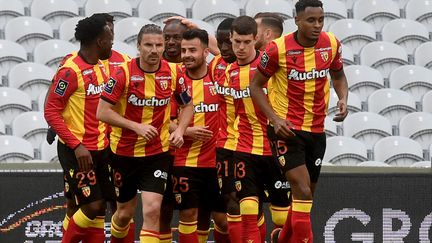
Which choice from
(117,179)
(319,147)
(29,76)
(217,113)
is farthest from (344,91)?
(29,76)

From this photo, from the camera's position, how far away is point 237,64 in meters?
9.52

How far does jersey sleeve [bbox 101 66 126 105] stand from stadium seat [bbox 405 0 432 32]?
6.86m

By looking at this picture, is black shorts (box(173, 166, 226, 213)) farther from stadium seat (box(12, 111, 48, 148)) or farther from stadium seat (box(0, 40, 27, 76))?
stadium seat (box(0, 40, 27, 76))

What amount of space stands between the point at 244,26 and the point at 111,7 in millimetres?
4925

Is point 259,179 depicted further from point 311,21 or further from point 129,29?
point 129,29

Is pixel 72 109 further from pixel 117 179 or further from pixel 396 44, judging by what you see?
pixel 396 44

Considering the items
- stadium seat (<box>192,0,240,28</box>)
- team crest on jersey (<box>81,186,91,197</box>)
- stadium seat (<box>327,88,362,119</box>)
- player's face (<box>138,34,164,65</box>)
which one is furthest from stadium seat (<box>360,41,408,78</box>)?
team crest on jersey (<box>81,186,91,197</box>)

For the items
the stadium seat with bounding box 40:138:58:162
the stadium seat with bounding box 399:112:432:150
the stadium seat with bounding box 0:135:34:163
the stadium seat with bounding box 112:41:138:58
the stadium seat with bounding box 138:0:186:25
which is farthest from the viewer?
the stadium seat with bounding box 138:0:186:25

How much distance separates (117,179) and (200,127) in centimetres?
92

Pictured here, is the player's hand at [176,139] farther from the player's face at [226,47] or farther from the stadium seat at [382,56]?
the stadium seat at [382,56]

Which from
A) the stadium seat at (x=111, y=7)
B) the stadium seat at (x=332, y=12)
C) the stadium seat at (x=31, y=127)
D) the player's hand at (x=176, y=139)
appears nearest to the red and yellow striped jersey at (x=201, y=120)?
the player's hand at (x=176, y=139)

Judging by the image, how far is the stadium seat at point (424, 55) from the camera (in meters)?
14.1

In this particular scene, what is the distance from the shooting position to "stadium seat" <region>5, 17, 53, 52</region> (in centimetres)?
1341

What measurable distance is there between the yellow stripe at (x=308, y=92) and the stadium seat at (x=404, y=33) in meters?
5.78
